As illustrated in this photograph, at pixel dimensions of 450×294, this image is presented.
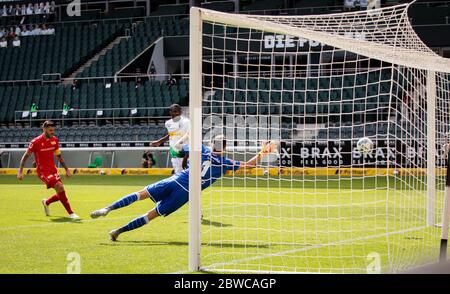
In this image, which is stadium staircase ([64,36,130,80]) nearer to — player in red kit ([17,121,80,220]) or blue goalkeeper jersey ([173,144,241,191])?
player in red kit ([17,121,80,220])

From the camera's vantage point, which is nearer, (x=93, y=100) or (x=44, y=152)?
(x=44, y=152)

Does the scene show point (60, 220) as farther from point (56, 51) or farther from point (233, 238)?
point (56, 51)

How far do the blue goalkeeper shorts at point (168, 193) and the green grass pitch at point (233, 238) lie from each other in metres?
0.46

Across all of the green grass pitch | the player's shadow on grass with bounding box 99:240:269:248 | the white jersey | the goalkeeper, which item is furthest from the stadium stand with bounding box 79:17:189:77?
the player's shadow on grass with bounding box 99:240:269:248

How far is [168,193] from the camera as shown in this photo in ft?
30.8

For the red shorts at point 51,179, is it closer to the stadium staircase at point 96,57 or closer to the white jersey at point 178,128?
the white jersey at point 178,128

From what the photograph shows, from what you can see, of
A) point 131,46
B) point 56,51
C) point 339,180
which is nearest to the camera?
point 339,180

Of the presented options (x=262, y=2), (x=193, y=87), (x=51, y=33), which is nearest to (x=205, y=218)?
(x=193, y=87)

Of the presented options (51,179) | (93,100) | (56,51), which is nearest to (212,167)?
(51,179)

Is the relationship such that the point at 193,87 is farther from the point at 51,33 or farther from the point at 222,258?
the point at 51,33

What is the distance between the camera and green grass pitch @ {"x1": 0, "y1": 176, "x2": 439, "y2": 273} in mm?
7422

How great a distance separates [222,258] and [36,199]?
33.3 feet

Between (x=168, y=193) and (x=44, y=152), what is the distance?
4401 mm

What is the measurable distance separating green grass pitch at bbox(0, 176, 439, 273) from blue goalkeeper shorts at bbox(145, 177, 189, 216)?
460 millimetres
